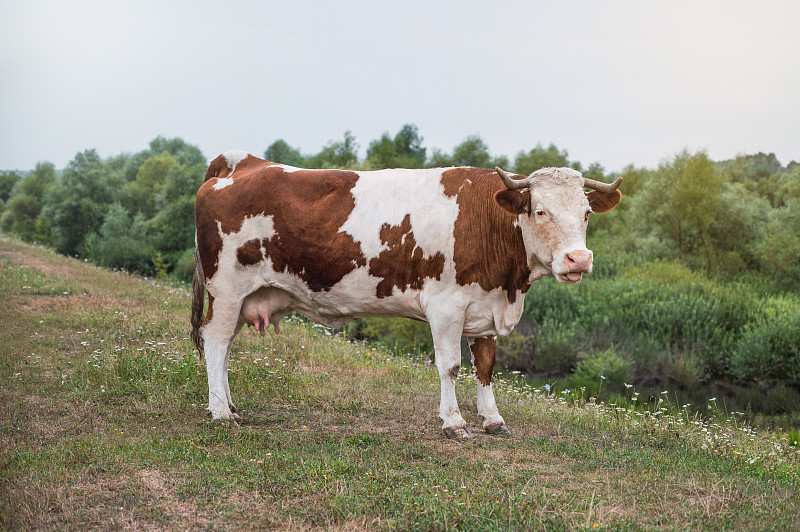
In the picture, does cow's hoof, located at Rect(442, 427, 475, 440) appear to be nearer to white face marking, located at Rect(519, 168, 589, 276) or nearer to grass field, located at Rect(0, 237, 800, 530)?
grass field, located at Rect(0, 237, 800, 530)

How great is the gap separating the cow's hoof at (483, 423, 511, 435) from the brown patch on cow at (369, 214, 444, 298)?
1.71 meters

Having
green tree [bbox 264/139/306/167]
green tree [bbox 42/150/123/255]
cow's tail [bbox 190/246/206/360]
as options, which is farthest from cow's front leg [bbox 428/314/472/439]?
green tree [bbox 264/139/306/167]

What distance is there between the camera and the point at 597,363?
21.2 m

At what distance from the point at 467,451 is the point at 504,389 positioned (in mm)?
4097

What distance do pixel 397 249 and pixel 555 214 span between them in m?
1.64

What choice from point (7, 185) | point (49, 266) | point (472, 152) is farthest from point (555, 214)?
point (7, 185)

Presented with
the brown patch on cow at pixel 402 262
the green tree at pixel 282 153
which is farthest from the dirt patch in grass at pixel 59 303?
the green tree at pixel 282 153

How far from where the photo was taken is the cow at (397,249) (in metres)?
7.14

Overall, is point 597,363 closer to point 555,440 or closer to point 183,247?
point 555,440

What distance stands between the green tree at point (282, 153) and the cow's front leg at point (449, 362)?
5782cm

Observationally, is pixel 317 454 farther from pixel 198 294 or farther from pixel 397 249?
pixel 198 294

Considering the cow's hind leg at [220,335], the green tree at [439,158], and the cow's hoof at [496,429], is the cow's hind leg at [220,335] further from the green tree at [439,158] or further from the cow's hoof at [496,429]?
the green tree at [439,158]

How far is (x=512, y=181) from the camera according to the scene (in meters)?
6.91

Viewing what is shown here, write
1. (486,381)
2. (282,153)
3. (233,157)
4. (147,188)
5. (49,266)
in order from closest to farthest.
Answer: (486,381) → (233,157) → (49,266) → (147,188) → (282,153)
